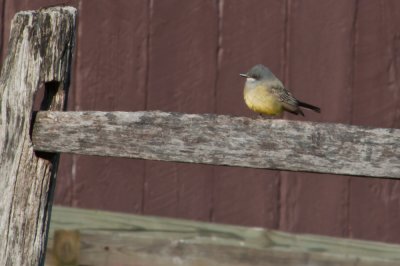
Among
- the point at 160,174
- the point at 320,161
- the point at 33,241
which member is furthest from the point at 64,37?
the point at 160,174

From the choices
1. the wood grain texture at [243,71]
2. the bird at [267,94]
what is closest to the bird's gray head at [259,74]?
the bird at [267,94]

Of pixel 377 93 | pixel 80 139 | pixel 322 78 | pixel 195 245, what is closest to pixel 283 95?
pixel 322 78

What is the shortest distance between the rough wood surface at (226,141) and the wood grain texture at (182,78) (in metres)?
2.07

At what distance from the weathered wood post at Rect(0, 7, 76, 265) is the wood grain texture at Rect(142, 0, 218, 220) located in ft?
6.61

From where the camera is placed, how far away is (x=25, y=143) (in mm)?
3260

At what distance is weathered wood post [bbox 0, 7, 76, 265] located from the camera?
327 centimetres

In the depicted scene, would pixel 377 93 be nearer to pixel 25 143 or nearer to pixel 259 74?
pixel 259 74

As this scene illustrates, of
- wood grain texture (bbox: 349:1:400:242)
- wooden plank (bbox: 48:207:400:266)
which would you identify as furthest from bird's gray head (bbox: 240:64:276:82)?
wooden plank (bbox: 48:207:400:266)

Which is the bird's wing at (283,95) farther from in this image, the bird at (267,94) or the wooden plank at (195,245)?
the wooden plank at (195,245)

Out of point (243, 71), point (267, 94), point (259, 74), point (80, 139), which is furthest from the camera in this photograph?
point (243, 71)

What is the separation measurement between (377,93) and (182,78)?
3.24 ft

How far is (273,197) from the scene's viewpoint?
5266mm

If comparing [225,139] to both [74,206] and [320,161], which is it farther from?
[74,206]

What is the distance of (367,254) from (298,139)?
7.59ft
